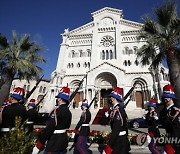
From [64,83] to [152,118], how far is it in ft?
82.4

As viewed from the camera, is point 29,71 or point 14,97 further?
point 29,71

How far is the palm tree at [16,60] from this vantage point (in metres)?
12.4

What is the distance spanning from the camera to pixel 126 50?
29609mm

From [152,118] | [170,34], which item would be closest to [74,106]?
[170,34]

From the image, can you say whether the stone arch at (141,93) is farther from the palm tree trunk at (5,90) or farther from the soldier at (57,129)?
the soldier at (57,129)

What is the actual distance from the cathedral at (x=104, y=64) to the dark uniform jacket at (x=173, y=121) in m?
22.2

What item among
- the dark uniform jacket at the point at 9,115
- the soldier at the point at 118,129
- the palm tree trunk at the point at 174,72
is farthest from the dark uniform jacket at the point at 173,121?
the palm tree trunk at the point at 174,72

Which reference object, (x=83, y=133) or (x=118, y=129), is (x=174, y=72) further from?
(x=118, y=129)

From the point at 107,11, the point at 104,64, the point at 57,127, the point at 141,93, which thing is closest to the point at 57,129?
the point at 57,127

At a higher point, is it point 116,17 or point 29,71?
point 116,17

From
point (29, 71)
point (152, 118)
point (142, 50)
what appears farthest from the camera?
point (29, 71)

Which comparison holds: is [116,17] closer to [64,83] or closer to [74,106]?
[64,83]

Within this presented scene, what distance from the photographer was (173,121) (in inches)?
115

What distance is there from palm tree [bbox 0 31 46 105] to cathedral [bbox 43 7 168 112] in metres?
12.9
